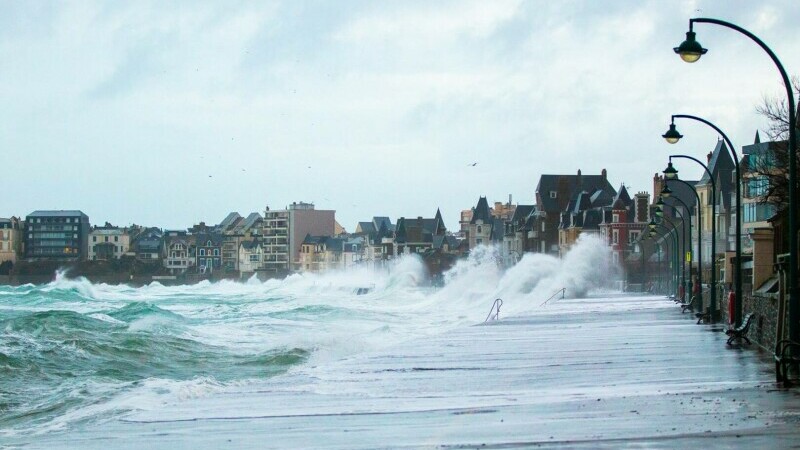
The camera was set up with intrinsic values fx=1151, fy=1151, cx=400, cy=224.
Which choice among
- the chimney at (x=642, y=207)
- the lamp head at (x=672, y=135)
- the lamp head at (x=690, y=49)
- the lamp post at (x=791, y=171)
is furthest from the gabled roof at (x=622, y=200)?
the lamp head at (x=690, y=49)

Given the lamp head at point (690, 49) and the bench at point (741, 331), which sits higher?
the lamp head at point (690, 49)

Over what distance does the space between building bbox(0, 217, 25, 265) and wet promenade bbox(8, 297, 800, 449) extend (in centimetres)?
18098

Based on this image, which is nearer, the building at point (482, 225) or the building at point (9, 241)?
the building at point (482, 225)

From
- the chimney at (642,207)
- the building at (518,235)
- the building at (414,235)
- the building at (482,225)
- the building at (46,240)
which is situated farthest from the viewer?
the building at (46,240)

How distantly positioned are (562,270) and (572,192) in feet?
145

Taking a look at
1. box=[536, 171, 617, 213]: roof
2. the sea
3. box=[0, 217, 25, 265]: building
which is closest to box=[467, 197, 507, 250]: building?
box=[536, 171, 617, 213]: roof

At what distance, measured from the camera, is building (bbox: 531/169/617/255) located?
12300cm

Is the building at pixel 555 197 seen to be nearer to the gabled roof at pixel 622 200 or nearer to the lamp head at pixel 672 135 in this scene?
the gabled roof at pixel 622 200

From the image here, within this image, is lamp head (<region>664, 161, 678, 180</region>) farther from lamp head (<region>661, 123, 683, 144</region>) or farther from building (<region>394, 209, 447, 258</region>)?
building (<region>394, 209, 447, 258</region>)

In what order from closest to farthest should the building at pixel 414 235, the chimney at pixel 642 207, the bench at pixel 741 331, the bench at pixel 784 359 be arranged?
the bench at pixel 784 359, the bench at pixel 741 331, the chimney at pixel 642 207, the building at pixel 414 235

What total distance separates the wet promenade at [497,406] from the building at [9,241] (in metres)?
181

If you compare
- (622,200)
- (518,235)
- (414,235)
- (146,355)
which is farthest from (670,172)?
(414,235)

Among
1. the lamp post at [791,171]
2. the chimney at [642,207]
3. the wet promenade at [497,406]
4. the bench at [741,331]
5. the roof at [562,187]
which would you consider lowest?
the wet promenade at [497,406]

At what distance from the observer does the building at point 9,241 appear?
630 feet
